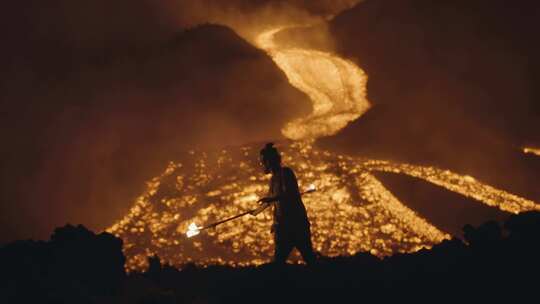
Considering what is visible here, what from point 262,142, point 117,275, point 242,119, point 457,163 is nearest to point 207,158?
point 262,142

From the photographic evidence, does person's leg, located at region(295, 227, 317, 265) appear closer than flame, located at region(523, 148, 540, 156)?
Yes

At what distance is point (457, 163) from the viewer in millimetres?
16984

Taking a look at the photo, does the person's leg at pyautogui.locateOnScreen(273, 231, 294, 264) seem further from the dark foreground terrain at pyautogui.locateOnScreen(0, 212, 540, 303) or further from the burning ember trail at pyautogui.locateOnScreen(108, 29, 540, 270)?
the burning ember trail at pyautogui.locateOnScreen(108, 29, 540, 270)

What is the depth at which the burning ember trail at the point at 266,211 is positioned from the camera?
43.2ft

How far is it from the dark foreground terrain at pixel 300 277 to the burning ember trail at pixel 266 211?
2.24m

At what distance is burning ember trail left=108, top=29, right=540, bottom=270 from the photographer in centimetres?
1316

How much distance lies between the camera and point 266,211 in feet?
49.8

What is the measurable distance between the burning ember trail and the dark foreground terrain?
2241mm

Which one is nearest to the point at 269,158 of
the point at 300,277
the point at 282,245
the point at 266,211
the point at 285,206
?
the point at 285,206

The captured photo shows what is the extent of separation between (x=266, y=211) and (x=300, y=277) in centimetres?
725

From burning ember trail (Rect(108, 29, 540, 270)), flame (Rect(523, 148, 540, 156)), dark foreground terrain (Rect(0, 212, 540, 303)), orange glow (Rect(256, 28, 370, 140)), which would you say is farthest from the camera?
orange glow (Rect(256, 28, 370, 140))

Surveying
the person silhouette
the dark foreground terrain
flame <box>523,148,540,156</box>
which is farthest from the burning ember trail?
the person silhouette

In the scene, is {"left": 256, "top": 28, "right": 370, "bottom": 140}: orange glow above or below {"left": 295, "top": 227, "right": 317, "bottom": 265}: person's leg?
above

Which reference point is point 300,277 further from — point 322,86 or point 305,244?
point 322,86
